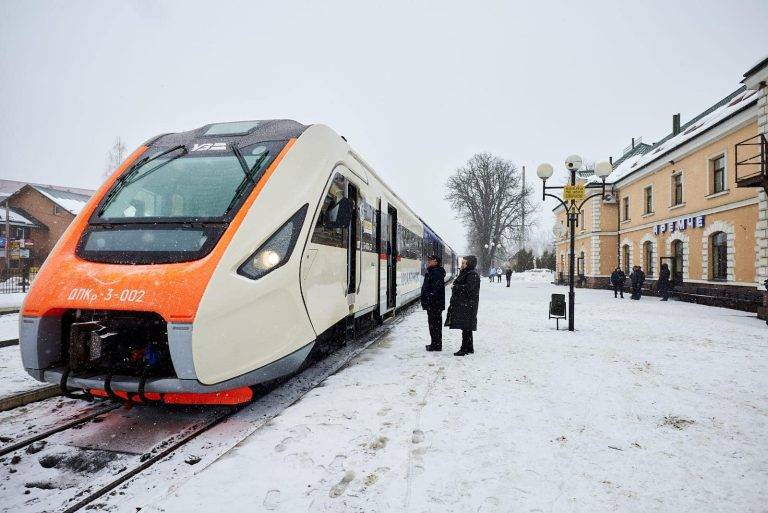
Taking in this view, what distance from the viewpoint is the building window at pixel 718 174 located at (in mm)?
17469

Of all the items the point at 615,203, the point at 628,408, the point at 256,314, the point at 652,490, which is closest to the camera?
the point at 652,490

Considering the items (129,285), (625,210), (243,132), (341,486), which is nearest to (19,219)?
(243,132)

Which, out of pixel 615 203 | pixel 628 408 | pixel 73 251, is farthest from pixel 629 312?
pixel 615 203

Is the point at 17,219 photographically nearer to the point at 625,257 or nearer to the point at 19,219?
the point at 19,219

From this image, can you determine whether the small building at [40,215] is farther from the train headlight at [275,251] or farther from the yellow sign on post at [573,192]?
the train headlight at [275,251]

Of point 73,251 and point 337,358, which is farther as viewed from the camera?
point 337,358

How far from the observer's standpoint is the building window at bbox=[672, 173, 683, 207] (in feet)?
67.8

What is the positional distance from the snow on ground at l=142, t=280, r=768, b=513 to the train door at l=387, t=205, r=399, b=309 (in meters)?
3.02

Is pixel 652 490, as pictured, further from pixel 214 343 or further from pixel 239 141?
pixel 239 141

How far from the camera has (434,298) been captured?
23.2ft

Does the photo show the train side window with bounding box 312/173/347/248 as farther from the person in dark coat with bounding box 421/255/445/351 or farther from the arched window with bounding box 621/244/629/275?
the arched window with bounding box 621/244/629/275

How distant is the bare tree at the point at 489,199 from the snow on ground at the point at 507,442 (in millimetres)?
42260

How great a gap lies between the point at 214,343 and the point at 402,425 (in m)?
1.74

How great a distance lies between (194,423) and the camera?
12.9ft
